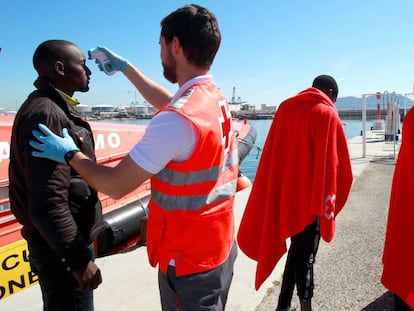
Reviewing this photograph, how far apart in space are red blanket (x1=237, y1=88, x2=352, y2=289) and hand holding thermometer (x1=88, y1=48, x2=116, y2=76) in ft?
4.22

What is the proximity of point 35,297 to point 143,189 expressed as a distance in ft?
12.8

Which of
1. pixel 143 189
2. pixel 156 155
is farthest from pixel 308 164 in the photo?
pixel 143 189

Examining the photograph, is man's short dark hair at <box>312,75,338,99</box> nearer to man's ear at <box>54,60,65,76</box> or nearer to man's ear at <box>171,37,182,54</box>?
man's ear at <box>171,37,182,54</box>

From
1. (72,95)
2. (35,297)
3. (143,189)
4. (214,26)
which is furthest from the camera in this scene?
(143,189)

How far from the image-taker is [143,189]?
6852mm

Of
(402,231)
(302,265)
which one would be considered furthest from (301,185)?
(402,231)

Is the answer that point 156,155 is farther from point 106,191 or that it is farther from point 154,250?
point 154,250

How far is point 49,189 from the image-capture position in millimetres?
1515

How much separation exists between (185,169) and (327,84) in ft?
6.49

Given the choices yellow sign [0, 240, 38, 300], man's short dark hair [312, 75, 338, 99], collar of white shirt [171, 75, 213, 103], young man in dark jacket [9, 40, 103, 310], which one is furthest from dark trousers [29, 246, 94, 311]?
man's short dark hair [312, 75, 338, 99]

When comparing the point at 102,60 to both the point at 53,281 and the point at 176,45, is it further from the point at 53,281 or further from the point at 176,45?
the point at 53,281

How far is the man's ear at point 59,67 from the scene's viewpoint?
5.93ft

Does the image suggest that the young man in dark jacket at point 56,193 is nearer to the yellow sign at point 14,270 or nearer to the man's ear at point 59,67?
the man's ear at point 59,67

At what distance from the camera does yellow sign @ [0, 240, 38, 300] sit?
11.2 feet
